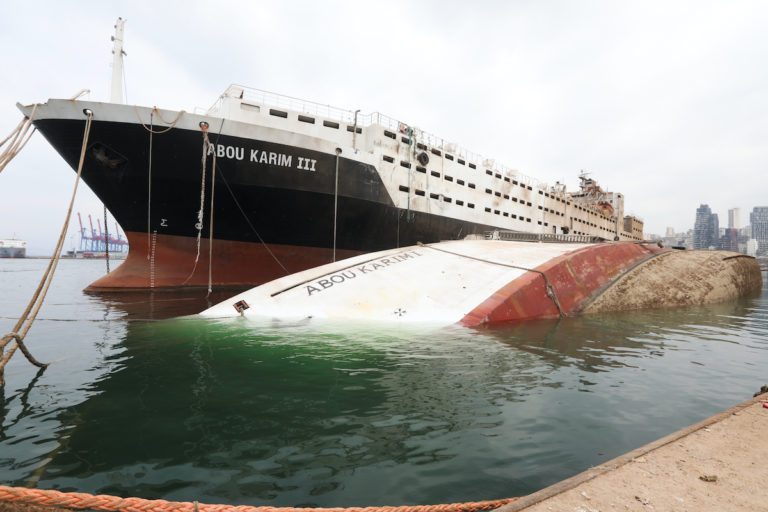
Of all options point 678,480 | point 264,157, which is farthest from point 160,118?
point 678,480

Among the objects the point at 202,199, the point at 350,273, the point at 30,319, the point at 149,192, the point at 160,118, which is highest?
the point at 160,118

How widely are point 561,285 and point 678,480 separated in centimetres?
952

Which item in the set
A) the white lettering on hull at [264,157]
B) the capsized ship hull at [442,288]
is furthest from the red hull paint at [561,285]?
the white lettering on hull at [264,157]

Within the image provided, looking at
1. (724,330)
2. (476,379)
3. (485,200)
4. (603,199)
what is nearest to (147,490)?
(476,379)

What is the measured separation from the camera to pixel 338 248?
17.8 meters

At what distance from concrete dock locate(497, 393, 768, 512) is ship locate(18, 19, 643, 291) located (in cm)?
1435

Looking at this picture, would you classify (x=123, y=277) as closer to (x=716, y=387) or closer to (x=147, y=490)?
(x=147, y=490)

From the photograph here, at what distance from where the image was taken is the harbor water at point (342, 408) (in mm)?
2795

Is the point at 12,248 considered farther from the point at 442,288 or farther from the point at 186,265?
the point at 442,288

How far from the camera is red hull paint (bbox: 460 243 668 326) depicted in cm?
953

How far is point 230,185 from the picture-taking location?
1487 cm

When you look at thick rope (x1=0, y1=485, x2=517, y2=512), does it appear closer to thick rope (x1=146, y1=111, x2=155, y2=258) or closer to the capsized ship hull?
the capsized ship hull

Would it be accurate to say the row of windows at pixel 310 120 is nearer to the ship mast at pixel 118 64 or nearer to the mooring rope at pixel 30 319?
the ship mast at pixel 118 64

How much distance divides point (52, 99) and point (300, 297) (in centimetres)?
1276
